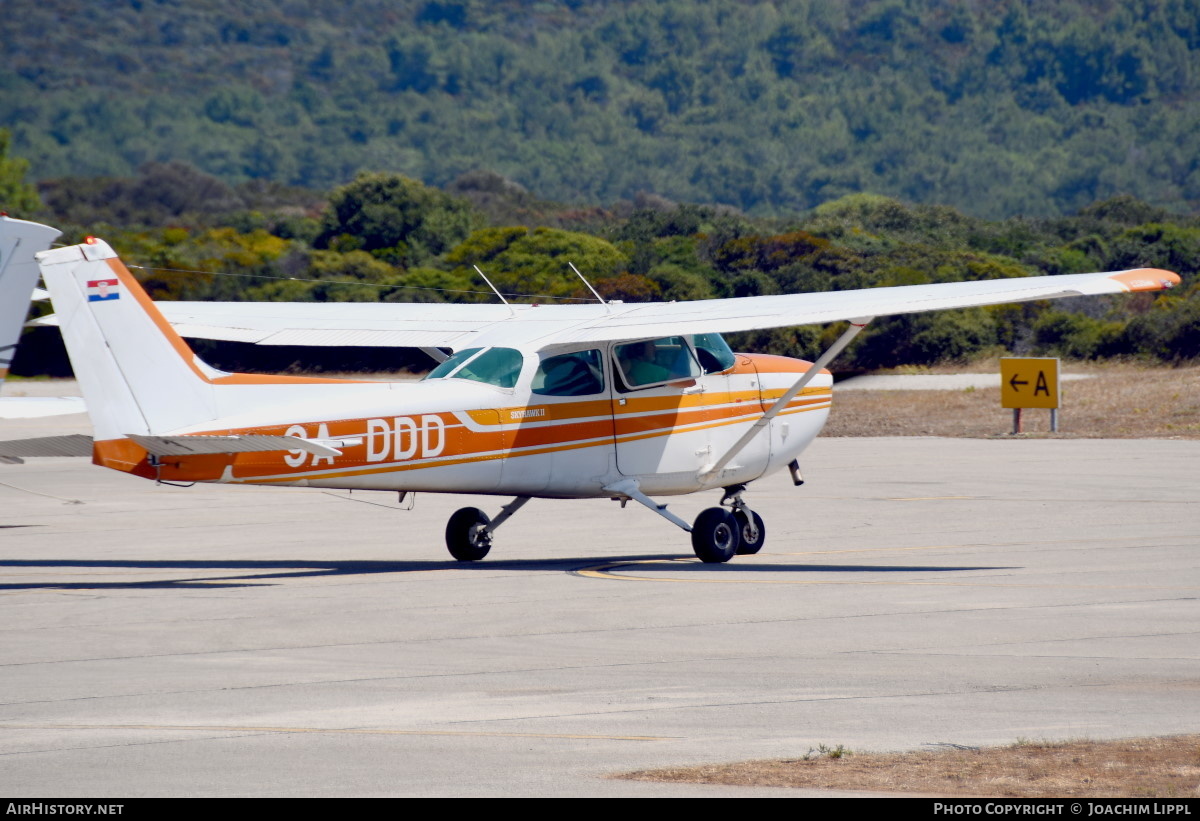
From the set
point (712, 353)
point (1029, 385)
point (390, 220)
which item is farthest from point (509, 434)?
point (390, 220)

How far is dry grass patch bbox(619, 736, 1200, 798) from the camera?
257 inches

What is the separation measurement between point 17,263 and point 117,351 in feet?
9.44

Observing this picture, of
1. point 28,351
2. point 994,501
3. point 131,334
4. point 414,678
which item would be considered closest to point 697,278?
point 28,351

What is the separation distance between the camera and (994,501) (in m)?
19.8

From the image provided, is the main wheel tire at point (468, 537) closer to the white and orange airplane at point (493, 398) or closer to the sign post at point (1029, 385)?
the white and orange airplane at point (493, 398)

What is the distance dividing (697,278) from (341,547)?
121ft

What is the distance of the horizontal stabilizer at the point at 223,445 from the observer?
12.3 m

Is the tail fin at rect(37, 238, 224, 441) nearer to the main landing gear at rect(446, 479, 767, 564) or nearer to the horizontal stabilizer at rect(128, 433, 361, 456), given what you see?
the horizontal stabilizer at rect(128, 433, 361, 456)

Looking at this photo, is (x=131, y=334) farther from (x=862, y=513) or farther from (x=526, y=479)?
(x=862, y=513)

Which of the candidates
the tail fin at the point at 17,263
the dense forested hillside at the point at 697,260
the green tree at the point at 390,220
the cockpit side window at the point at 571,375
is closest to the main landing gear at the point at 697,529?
the cockpit side window at the point at 571,375

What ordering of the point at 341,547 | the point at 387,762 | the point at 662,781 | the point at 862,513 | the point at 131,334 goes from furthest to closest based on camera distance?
the point at 862,513
the point at 341,547
the point at 131,334
the point at 387,762
the point at 662,781

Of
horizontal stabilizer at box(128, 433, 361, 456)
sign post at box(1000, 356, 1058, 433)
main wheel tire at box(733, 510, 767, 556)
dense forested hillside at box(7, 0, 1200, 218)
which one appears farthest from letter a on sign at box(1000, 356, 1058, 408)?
dense forested hillside at box(7, 0, 1200, 218)

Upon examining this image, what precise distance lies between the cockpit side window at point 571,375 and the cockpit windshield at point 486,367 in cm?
23

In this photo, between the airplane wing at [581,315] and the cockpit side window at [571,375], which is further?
the cockpit side window at [571,375]
